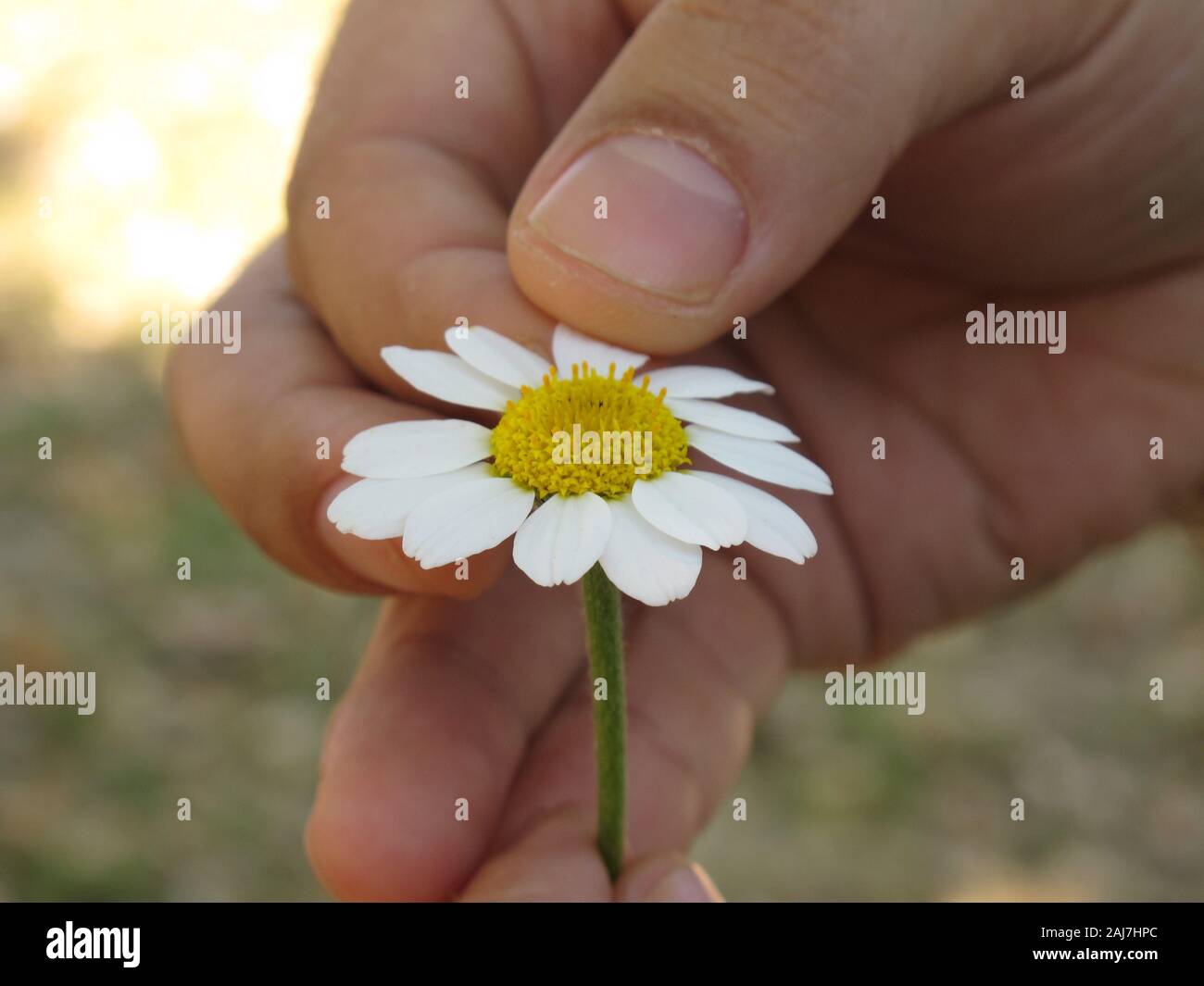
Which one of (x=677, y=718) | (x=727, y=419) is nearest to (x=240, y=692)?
(x=677, y=718)

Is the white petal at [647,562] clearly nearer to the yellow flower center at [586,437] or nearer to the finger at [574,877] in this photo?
the yellow flower center at [586,437]

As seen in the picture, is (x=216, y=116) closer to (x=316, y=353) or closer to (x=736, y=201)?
(x=316, y=353)

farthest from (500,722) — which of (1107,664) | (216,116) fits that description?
(216,116)

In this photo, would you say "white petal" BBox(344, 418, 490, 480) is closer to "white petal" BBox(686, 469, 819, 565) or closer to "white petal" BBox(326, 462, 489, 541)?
"white petal" BBox(326, 462, 489, 541)

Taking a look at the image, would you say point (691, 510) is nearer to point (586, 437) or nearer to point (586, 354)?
point (586, 437)

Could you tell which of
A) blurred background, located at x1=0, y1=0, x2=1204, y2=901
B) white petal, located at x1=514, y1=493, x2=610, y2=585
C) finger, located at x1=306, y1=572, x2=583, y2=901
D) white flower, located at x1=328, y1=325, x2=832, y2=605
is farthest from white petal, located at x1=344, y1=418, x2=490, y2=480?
blurred background, located at x1=0, y1=0, x2=1204, y2=901

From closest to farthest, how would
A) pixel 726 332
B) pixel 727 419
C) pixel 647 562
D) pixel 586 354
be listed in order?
pixel 647 562 < pixel 727 419 < pixel 586 354 < pixel 726 332
